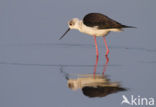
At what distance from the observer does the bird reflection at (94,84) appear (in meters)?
6.83

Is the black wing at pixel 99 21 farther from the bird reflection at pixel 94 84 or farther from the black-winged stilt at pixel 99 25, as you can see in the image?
the bird reflection at pixel 94 84

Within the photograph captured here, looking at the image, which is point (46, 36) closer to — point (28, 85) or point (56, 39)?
point (56, 39)

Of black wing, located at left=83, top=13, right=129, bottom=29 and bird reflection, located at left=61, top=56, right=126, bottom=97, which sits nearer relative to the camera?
bird reflection, located at left=61, top=56, right=126, bottom=97

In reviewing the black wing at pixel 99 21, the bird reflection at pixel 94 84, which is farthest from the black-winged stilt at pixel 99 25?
the bird reflection at pixel 94 84

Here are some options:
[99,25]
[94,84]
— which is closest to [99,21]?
[99,25]

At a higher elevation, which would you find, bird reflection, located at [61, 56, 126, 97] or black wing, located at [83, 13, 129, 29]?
black wing, located at [83, 13, 129, 29]

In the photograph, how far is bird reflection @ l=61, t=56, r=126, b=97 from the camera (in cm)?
683

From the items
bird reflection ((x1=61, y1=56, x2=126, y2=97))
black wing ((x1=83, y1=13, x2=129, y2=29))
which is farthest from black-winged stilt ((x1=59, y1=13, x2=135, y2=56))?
bird reflection ((x1=61, y1=56, x2=126, y2=97))

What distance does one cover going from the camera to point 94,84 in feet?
23.7

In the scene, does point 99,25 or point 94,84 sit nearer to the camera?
point 94,84

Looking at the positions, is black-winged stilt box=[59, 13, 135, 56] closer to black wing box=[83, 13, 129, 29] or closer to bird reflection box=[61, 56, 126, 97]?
black wing box=[83, 13, 129, 29]

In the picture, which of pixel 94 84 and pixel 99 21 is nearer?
pixel 94 84

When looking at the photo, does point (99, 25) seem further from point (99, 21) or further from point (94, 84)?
point (94, 84)

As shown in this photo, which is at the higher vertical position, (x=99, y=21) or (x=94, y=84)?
(x=99, y=21)
